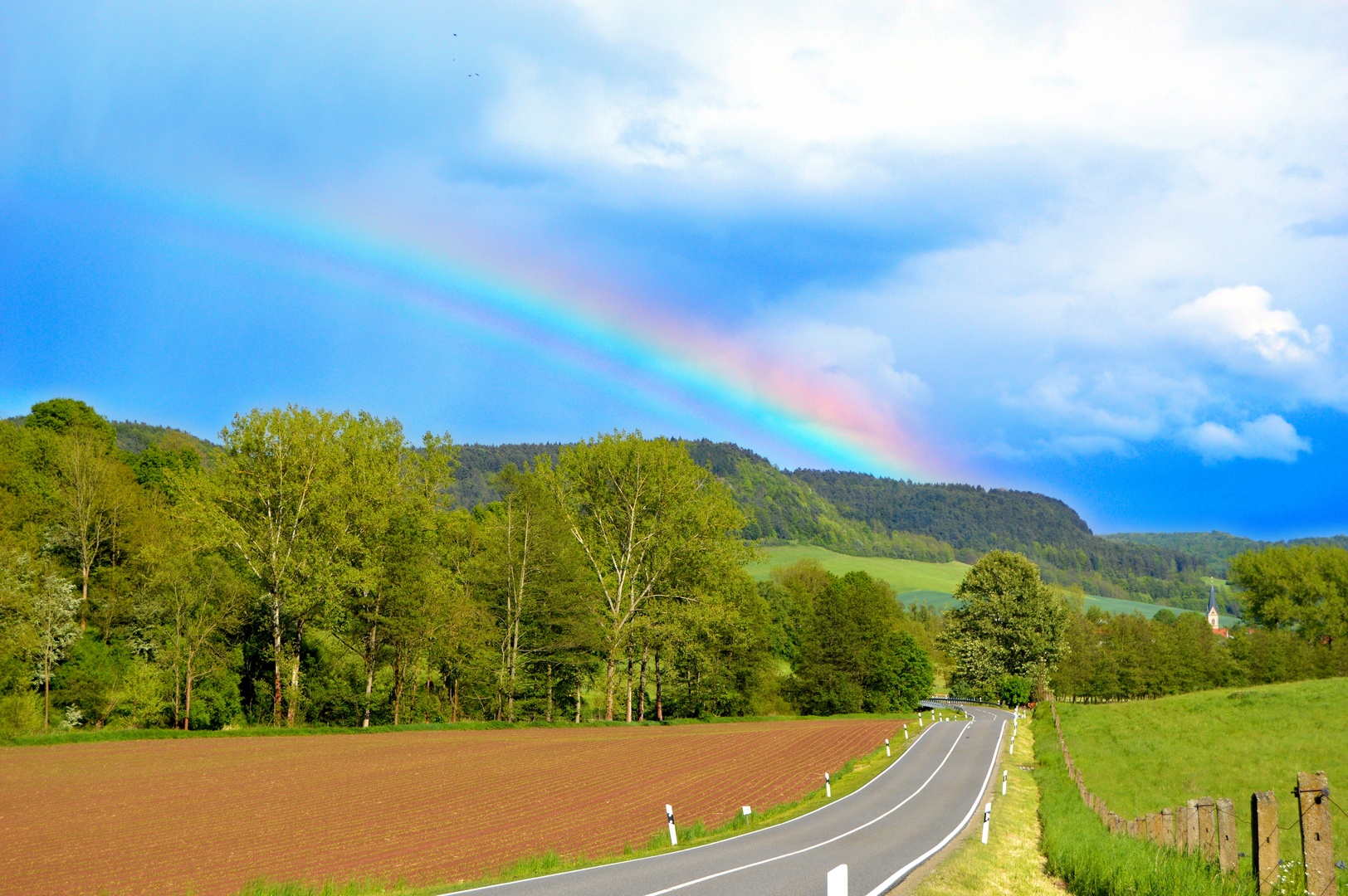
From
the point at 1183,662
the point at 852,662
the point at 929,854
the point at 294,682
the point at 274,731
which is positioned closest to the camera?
the point at 929,854

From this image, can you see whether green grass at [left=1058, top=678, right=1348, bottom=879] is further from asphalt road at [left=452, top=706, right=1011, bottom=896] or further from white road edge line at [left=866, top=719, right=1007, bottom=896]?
asphalt road at [left=452, top=706, right=1011, bottom=896]

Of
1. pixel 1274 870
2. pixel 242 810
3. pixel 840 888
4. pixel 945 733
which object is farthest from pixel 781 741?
pixel 840 888

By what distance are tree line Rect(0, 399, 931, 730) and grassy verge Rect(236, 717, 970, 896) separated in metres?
32.5

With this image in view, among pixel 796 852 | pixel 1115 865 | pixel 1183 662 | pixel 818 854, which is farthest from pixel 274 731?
pixel 1183 662

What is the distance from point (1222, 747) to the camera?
45625mm

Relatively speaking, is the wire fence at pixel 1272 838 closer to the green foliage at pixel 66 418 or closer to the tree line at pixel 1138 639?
the green foliage at pixel 66 418

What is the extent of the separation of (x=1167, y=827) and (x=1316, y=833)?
815 centimetres

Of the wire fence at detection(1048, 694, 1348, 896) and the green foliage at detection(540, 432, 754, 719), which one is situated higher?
the green foliage at detection(540, 432, 754, 719)

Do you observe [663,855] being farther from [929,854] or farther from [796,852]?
[929,854]

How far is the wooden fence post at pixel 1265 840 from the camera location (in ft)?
36.0

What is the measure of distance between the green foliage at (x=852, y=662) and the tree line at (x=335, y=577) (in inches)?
749

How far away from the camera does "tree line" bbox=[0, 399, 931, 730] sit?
50.3m

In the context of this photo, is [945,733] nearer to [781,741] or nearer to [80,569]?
[781,741]

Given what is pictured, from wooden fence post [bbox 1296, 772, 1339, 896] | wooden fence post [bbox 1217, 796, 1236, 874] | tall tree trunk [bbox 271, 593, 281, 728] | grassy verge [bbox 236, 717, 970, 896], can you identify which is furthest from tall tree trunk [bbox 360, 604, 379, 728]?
wooden fence post [bbox 1296, 772, 1339, 896]
